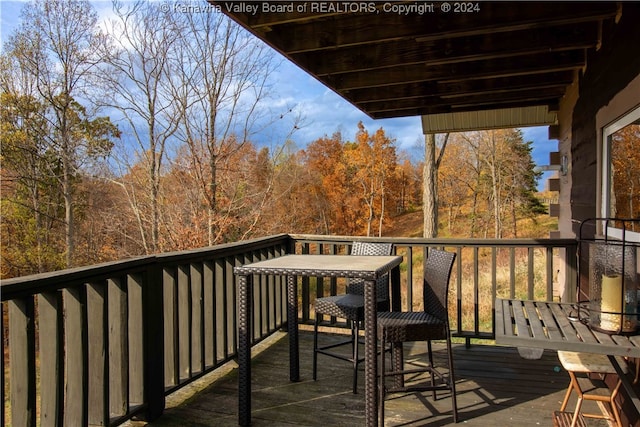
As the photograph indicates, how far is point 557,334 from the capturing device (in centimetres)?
159

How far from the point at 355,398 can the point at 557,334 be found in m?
1.54

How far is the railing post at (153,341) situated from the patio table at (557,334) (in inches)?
69.9

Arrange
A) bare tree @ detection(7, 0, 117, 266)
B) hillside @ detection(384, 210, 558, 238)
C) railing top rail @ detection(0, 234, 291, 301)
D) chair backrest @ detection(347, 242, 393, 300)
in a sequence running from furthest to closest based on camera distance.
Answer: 1. hillside @ detection(384, 210, 558, 238)
2. bare tree @ detection(7, 0, 117, 266)
3. chair backrest @ detection(347, 242, 393, 300)
4. railing top rail @ detection(0, 234, 291, 301)

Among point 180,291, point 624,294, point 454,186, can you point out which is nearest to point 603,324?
point 624,294

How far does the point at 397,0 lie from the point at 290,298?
2.02 meters

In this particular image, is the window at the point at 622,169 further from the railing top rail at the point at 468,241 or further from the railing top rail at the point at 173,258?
the railing top rail at the point at 173,258

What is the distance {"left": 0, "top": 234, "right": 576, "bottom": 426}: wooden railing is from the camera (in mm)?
1714

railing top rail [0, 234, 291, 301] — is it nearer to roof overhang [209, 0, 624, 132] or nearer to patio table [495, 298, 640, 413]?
roof overhang [209, 0, 624, 132]

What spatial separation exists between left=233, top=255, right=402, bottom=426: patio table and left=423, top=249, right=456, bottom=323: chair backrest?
0.75ft

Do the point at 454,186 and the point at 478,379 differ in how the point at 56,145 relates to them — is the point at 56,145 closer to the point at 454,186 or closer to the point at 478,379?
the point at 478,379

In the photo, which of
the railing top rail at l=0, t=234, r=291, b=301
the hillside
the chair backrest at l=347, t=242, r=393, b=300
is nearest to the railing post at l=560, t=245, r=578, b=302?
the chair backrest at l=347, t=242, r=393, b=300

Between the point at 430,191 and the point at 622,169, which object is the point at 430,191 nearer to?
the point at 430,191

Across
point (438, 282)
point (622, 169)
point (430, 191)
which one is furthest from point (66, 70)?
point (622, 169)

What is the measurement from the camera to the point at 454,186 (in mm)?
23281
